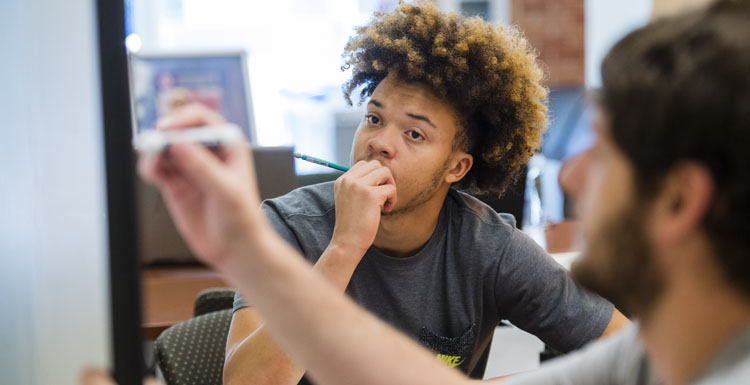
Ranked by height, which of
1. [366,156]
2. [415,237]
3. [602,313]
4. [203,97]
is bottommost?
[602,313]

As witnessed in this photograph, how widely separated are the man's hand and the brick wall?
3.82 metres

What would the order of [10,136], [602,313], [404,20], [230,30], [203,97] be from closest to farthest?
1. [203,97]
2. [10,136]
3. [602,313]
4. [404,20]
5. [230,30]

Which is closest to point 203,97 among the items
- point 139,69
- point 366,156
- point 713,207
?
point 139,69

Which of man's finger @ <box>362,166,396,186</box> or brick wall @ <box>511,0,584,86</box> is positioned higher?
brick wall @ <box>511,0,584,86</box>

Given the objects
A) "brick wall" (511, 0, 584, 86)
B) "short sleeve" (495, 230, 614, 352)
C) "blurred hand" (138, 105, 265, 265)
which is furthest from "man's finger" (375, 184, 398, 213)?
"brick wall" (511, 0, 584, 86)

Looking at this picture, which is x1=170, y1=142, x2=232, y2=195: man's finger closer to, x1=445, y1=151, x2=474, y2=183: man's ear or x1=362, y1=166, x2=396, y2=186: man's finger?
x1=362, y1=166, x2=396, y2=186: man's finger

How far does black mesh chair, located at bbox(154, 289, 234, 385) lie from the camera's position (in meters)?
1.24

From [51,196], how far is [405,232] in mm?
742

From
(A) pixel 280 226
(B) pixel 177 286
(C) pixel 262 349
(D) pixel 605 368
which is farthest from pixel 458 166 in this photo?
(B) pixel 177 286

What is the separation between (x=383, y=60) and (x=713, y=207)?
0.84 meters

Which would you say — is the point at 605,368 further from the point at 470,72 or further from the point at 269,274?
the point at 470,72

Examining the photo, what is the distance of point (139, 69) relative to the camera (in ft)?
2.06

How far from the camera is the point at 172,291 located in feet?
5.41

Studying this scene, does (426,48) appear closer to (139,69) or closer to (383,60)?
(383,60)
